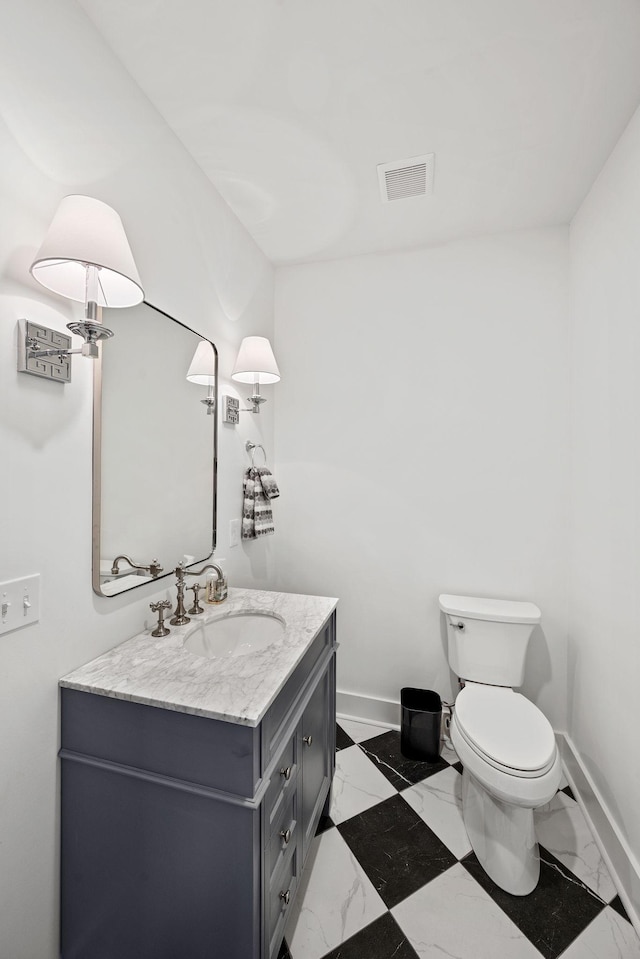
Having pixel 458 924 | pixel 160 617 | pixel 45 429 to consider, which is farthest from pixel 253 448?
pixel 458 924

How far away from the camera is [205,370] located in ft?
5.40

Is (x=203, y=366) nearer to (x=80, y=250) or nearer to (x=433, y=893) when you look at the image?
(x=80, y=250)

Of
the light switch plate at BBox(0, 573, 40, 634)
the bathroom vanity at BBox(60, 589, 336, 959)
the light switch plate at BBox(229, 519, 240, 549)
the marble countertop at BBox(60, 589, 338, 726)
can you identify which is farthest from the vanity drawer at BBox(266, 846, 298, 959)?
the light switch plate at BBox(229, 519, 240, 549)

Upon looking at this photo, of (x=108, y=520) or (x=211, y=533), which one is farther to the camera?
(x=211, y=533)

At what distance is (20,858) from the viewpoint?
93cm

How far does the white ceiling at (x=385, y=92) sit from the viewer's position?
3.61 feet

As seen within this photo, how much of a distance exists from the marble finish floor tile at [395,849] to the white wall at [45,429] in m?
0.94

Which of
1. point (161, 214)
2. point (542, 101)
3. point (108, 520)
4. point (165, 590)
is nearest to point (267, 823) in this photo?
point (165, 590)

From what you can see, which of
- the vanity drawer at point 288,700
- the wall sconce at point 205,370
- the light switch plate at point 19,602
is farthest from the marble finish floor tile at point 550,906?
the wall sconce at point 205,370

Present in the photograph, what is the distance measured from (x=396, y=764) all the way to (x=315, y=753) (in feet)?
2.39

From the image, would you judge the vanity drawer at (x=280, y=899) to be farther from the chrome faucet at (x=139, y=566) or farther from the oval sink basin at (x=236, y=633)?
the chrome faucet at (x=139, y=566)

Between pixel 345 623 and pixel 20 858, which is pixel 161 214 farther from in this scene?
pixel 345 623

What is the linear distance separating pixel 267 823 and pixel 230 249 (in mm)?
2070

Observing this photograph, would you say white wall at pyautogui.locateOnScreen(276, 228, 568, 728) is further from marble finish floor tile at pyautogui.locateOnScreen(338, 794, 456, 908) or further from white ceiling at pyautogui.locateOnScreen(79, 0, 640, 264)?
marble finish floor tile at pyautogui.locateOnScreen(338, 794, 456, 908)
